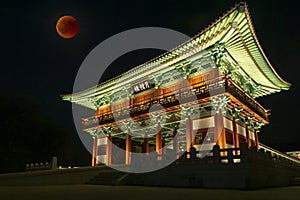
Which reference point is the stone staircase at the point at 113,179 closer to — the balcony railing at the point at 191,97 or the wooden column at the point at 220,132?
the wooden column at the point at 220,132

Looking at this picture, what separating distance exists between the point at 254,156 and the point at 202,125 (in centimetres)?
674

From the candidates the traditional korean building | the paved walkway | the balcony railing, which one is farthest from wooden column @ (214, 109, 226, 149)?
the paved walkway

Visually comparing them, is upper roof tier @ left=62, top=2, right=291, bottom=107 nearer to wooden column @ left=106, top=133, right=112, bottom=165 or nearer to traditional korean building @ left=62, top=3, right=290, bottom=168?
traditional korean building @ left=62, top=3, right=290, bottom=168

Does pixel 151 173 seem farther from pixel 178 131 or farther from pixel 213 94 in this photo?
pixel 178 131

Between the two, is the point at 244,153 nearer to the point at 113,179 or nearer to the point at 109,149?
the point at 113,179

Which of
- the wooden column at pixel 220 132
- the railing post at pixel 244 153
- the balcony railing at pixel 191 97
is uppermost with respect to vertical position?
the balcony railing at pixel 191 97

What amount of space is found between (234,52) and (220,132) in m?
6.54

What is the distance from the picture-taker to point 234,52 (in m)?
18.2

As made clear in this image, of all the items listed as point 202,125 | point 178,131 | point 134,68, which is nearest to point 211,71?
point 202,125

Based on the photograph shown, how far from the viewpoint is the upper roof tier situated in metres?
15.6

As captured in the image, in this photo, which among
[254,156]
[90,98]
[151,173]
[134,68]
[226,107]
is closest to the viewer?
[254,156]

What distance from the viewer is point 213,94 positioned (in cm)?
1566

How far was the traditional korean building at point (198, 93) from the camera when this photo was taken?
16094 millimetres

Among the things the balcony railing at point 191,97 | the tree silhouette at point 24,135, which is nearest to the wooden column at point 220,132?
the balcony railing at point 191,97
